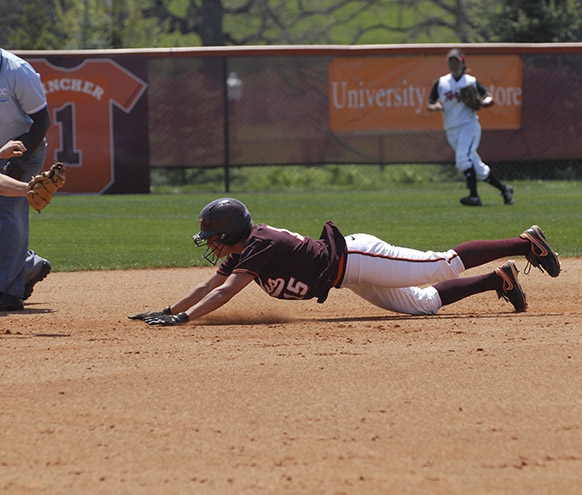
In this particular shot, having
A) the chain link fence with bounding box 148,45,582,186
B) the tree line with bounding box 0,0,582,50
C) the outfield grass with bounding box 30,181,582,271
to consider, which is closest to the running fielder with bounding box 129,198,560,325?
the outfield grass with bounding box 30,181,582,271

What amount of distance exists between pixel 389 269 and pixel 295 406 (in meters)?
2.13

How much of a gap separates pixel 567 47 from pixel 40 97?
12.7 m

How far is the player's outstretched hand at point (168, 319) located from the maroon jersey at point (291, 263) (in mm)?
394

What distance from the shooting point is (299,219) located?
13.1 meters

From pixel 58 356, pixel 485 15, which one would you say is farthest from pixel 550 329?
pixel 485 15

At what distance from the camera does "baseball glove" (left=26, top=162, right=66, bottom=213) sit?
234 inches

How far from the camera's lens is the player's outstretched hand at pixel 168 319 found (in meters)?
6.07

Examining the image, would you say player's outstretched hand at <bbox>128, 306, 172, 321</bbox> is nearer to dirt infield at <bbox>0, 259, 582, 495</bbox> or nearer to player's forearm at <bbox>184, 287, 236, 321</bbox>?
dirt infield at <bbox>0, 259, 582, 495</bbox>

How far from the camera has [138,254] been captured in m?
10.3

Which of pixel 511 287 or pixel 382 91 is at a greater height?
pixel 382 91

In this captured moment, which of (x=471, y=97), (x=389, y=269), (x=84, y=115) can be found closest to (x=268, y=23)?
(x=84, y=115)

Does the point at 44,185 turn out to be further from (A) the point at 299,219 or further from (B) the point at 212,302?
(A) the point at 299,219

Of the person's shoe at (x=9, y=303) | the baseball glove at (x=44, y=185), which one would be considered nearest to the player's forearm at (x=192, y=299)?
the baseball glove at (x=44, y=185)

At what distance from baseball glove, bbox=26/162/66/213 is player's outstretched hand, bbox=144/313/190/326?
3.00 ft
